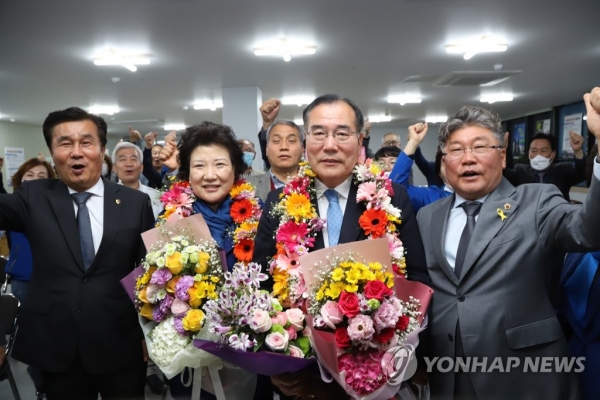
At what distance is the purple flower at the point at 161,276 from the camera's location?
170 cm

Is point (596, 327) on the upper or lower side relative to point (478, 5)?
lower

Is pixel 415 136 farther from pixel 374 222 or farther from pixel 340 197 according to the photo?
pixel 374 222

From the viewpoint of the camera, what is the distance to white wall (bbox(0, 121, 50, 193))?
15.7 m

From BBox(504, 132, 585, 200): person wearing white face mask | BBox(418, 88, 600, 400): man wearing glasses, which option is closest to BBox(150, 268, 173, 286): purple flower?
BBox(418, 88, 600, 400): man wearing glasses

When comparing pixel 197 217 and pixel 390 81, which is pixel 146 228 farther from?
pixel 390 81

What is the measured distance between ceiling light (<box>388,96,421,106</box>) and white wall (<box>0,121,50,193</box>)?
12.3 m

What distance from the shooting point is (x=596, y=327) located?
5.51ft

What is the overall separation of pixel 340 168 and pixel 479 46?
6.28 metres

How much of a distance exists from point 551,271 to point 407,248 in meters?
0.57

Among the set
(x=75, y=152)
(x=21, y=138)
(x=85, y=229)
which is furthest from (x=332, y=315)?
(x=21, y=138)

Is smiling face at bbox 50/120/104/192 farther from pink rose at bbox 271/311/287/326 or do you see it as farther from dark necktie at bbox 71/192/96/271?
pink rose at bbox 271/311/287/326

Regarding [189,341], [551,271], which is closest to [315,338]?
[189,341]

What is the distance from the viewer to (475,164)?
1788mm

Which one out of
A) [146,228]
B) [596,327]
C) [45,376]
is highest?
[146,228]
